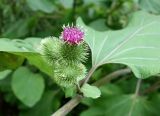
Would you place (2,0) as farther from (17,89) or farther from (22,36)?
(17,89)

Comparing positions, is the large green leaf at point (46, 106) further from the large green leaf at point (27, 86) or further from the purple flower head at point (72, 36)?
the purple flower head at point (72, 36)

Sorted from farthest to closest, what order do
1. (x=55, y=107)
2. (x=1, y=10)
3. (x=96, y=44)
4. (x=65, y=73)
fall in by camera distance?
(x=1, y=10)
(x=55, y=107)
(x=96, y=44)
(x=65, y=73)

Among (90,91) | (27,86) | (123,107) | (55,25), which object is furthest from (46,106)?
(90,91)

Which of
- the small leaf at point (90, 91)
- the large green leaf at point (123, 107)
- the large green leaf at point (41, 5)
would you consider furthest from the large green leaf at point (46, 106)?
the small leaf at point (90, 91)

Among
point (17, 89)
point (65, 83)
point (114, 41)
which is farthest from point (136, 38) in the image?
point (17, 89)

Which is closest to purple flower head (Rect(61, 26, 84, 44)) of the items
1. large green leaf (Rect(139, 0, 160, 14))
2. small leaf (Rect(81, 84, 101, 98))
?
small leaf (Rect(81, 84, 101, 98))

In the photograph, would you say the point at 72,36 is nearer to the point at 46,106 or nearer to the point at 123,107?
the point at 123,107
